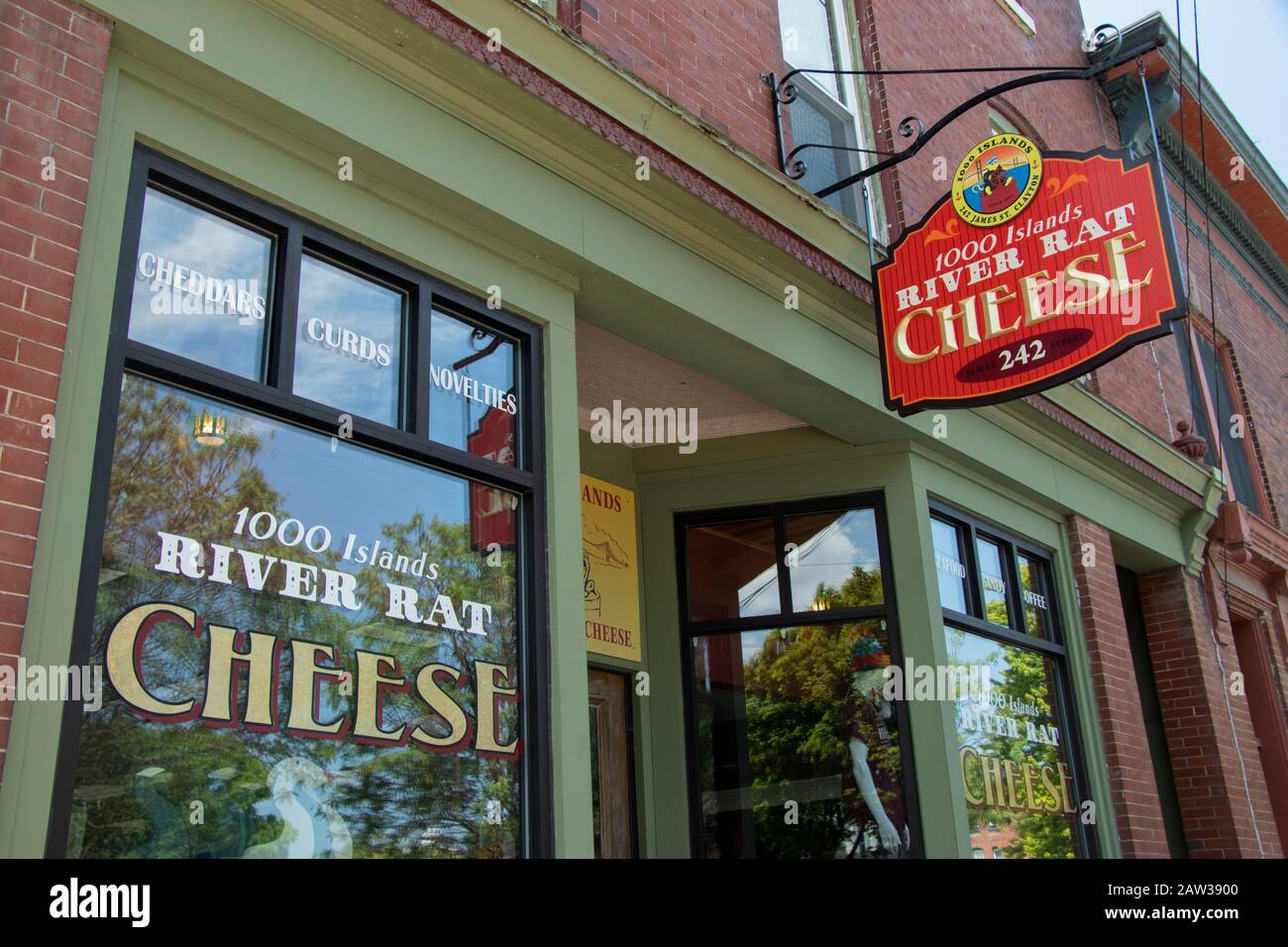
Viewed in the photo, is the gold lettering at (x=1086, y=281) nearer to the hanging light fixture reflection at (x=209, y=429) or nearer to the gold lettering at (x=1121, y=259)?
the gold lettering at (x=1121, y=259)

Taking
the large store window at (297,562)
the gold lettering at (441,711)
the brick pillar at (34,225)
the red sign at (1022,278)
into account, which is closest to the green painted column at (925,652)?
the red sign at (1022,278)

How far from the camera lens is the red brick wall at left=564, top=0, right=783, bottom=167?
643cm

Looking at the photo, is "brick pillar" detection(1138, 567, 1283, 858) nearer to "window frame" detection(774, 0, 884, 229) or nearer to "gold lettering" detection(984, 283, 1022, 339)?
"window frame" detection(774, 0, 884, 229)

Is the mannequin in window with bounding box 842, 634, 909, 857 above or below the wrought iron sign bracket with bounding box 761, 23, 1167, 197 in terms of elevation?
below

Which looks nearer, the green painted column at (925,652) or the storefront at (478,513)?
the storefront at (478,513)

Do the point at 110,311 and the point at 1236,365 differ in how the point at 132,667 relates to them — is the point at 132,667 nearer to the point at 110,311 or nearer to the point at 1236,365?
the point at 110,311

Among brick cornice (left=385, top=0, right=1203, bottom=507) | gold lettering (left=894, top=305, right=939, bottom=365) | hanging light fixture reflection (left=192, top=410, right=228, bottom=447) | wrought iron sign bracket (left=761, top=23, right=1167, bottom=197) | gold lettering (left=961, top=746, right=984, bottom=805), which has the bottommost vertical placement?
gold lettering (left=961, top=746, right=984, bottom=805)

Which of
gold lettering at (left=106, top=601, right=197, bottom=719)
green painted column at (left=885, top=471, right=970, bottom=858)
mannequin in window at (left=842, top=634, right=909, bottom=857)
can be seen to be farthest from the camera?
mannequin in window at (left=842, top=634, right=909, bottom=857)

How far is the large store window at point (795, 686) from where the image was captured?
24.3 ft

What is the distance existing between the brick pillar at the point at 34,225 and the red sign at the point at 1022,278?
425 cm

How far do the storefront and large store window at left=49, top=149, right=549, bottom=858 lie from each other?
13 mm

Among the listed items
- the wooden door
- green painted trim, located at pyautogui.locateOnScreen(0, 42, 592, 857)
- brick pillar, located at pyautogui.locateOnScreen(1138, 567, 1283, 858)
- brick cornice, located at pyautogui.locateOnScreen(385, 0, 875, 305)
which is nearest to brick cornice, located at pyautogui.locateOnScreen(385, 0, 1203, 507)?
brick cornice, located at pyautogui.locateOnScreen(385, 0, 875, 305)

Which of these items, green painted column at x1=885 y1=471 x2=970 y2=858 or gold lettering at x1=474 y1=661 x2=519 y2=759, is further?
green painted column at x1=885 y1=471 x2=970 y2=858

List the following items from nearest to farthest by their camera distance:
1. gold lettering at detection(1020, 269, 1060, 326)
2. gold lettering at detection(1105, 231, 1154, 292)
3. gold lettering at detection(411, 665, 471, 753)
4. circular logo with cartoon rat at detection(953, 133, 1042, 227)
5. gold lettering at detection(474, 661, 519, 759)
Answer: gold lettering at detection(411, 665, 471, 753) → gold lettering at detection(474, 661, 519, 759) → gold lettering at detection(1105, 231, 1154, 292) → gold lettering at detection(1020, 269, 1060, 326) → circular logo with cartoon rat at detection(953, 133, 1042, 227)
